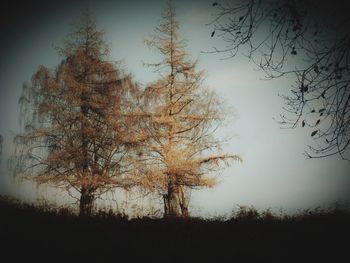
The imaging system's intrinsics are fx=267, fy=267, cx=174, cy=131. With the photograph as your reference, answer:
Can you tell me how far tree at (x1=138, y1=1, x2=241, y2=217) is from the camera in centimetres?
1208

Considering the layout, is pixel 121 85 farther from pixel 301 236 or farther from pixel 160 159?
pixel 301 236

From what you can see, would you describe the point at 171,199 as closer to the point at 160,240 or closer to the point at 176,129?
the point at 176,129

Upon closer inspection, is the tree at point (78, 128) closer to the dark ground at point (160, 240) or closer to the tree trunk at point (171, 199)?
the tree trunk at point (171, 199)

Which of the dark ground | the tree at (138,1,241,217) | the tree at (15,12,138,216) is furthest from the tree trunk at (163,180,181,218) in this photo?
the dark ground

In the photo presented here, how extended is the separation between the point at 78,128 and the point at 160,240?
941 centimetres

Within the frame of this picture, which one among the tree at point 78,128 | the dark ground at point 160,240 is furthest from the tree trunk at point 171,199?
the dark ground at point 160,240

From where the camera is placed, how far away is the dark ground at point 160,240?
4.25 meters

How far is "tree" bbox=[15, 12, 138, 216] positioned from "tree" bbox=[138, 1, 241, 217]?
4.15 feet

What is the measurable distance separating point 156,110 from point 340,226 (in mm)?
9056

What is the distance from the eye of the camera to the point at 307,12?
4234 mm

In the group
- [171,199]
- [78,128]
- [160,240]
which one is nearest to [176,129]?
[171,199]

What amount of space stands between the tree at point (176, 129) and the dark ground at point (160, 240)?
18.6 ft

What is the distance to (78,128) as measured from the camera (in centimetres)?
1299

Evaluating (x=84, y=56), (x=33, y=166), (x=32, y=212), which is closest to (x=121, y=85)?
(x=84, y=56)
